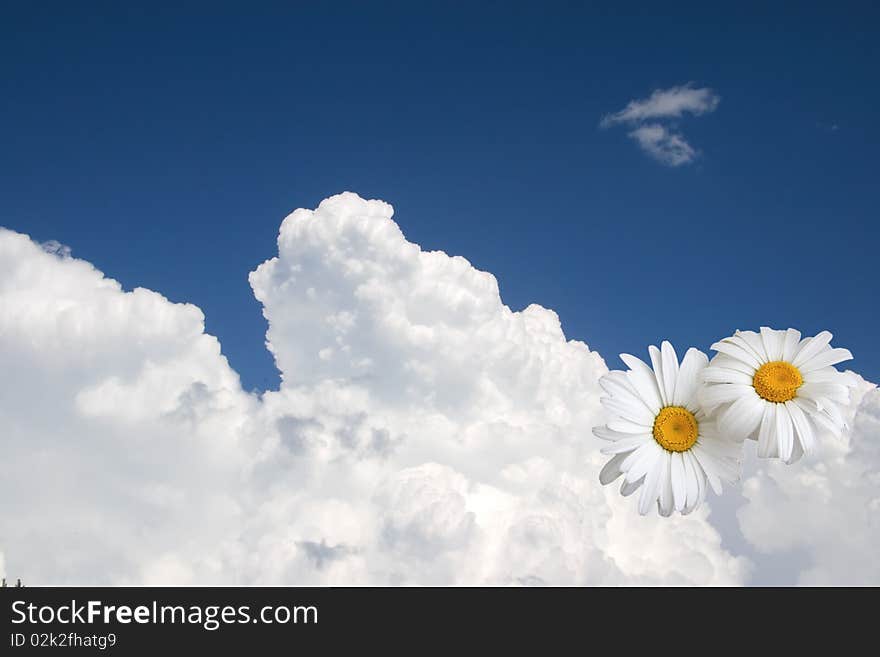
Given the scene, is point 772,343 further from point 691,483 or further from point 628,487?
point 628,487

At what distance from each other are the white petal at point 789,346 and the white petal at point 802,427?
175 millimetres

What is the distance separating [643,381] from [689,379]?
180mm

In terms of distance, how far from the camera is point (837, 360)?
2438 mm

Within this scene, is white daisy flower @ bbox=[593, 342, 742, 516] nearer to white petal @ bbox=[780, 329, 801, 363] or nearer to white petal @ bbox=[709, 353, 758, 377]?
white petal @ bbox=[709, 353, 758, 377]

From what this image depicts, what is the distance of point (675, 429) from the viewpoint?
251cm

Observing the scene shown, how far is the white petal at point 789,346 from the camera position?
248cm

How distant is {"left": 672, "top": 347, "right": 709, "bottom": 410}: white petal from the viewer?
2.58m

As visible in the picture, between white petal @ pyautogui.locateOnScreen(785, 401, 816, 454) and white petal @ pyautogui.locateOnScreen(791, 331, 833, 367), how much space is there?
171 millimetres

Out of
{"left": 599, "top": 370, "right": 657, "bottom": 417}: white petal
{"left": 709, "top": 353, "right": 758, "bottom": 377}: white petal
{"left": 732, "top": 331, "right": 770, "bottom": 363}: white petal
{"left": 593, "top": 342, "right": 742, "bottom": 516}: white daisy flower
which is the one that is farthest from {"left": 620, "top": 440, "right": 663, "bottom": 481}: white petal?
{"left": 732, "top": 331, "right": 770, "bottom": 363}: white petal

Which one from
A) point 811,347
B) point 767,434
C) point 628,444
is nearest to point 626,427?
point 628,444
